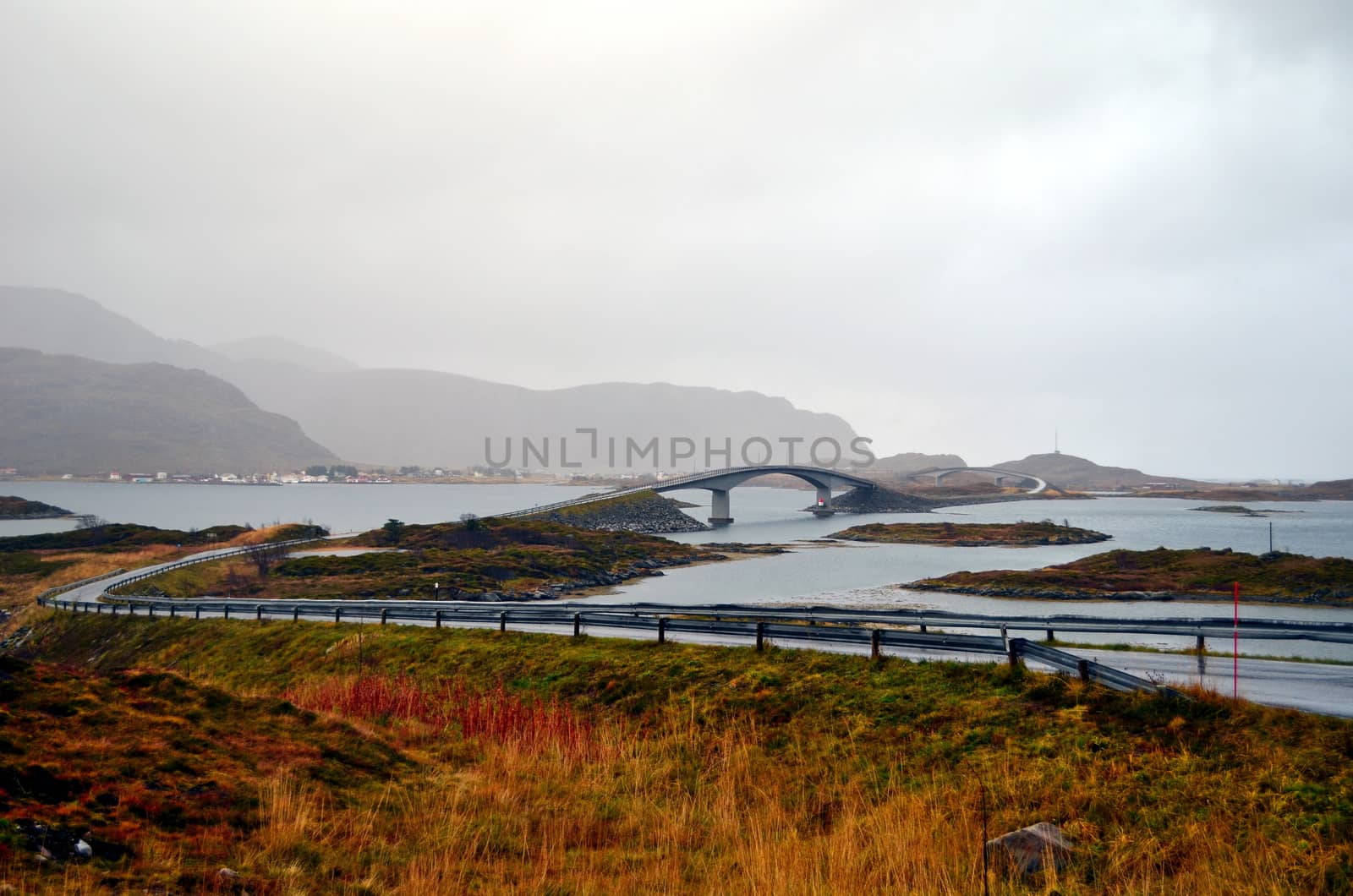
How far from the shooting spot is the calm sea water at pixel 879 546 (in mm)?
50000

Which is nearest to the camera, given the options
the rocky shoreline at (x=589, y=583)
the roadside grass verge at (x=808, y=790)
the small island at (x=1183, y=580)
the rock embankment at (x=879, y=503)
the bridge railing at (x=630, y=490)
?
the roadside grass verge at (x=808, y=790)

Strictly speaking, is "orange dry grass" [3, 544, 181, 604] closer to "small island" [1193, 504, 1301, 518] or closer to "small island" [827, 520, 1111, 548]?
"small island" [827, 520, 1111, 548]

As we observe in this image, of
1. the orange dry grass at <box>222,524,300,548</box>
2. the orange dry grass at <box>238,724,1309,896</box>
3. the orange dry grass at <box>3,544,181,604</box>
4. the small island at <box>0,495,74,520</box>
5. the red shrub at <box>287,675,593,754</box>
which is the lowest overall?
the small island at <box>0,495,74,520</box>

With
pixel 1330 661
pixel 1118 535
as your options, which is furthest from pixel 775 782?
pixel 1118 535

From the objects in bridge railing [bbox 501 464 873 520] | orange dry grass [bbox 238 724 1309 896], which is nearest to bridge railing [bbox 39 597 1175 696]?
orange dry grass [bbox 238 724 1309 896]

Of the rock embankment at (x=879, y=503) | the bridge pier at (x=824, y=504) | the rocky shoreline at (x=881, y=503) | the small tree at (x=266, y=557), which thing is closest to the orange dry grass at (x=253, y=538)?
the small tree at (x=266, y=557)

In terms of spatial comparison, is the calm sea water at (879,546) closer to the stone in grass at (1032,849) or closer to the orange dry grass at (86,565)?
the stone in grass at (1032,849)

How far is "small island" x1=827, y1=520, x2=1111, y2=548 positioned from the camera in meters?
100

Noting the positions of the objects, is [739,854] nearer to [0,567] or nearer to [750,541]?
[0,567]

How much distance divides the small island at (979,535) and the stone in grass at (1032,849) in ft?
313

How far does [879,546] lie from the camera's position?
318 feet

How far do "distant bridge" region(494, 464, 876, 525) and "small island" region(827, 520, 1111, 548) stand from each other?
32.6 metres

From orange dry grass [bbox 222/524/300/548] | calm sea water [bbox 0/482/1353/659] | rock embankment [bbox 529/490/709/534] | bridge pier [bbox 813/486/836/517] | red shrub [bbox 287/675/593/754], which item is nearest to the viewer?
red shrub [bbox 287/675/593/754]

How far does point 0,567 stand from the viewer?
195 ft
